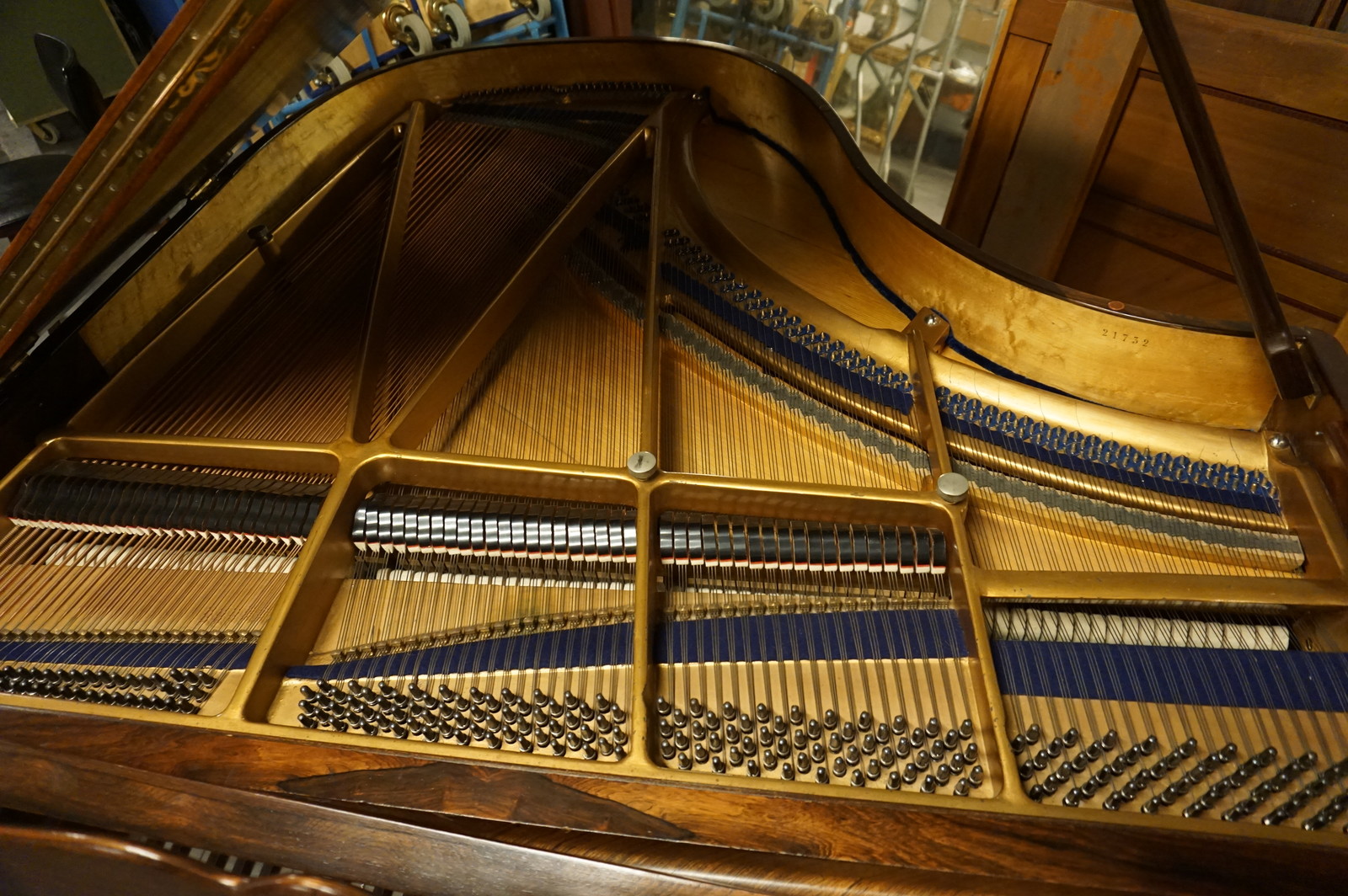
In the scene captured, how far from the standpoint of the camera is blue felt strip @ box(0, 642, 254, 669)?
1571 mm

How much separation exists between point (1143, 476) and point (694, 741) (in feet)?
4.24

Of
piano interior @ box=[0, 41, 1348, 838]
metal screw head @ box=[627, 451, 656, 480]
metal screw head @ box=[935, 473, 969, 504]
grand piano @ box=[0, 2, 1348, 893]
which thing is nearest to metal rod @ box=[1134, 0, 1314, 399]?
grand piano @ box=[0, 2, 1348, 893]

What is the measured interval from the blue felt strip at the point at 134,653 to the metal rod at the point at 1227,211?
7.62 feet

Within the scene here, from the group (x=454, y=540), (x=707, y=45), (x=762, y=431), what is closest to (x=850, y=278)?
(x=762, y=431)

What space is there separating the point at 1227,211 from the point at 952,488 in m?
0.99

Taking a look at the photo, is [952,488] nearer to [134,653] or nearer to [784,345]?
[784,345]

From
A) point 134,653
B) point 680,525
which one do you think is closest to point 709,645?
point 680,525

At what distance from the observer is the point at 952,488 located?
171 cm

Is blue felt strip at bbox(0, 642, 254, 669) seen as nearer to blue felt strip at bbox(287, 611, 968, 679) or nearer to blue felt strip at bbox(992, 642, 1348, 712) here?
blue felt strip at bbox(287, 611, 968, 679)

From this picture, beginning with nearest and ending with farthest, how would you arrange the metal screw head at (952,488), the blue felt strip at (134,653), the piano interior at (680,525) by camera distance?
the piano interior at (680,525) < the blue felt strip at (134,653) < the metal screw head at (952,488)

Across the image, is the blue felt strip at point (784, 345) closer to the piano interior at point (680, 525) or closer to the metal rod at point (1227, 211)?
the piano interior at point (680, 525)

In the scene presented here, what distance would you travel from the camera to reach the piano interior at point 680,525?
1.44 meters

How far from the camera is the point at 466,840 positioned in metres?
1.14

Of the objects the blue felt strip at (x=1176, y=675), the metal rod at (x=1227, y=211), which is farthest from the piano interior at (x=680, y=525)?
the metal rod at (x=1227, y=211)
